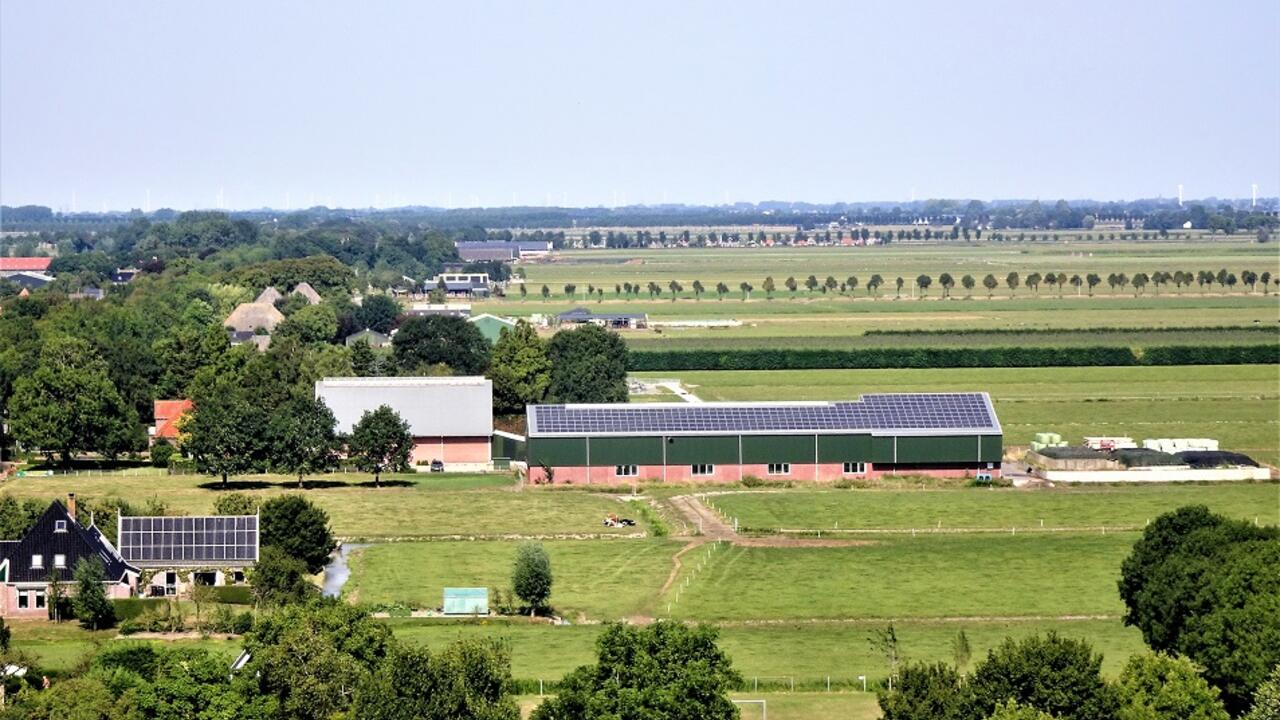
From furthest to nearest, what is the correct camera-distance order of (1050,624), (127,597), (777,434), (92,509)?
(777,434) < (92,509) < (127,597) < (1050,624)

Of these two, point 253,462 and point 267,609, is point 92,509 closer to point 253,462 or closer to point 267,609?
point 267,609

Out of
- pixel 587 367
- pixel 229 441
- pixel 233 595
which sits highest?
pixel 587 367

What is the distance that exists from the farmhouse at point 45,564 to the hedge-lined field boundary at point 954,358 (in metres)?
53.9

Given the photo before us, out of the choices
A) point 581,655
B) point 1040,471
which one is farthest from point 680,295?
point 581,655

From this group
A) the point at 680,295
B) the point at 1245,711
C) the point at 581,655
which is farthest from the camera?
the point at 680,295

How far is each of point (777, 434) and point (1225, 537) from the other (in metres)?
27.0

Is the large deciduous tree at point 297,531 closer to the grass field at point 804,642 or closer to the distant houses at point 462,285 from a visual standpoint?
the grass field at point 804,642

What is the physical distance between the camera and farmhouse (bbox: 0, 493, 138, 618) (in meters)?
49.1

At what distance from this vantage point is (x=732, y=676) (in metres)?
36.1

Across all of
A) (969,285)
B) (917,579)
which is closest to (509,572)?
(917,579)

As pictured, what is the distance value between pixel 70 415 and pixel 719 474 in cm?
2455

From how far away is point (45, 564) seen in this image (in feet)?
163

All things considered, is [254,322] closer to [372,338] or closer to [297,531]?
[372,338]

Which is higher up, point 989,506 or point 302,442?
point 302,442
